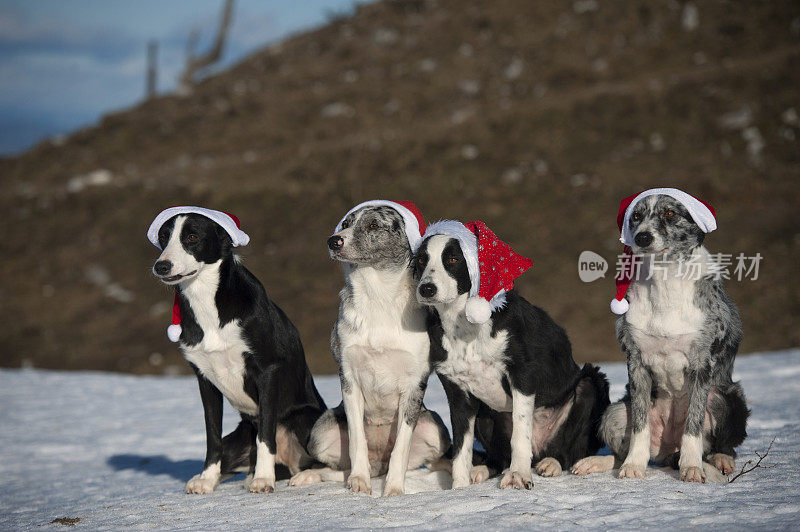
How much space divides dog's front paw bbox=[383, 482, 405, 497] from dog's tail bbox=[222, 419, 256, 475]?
122 cm

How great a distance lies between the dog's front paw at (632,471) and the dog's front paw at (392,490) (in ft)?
4.42

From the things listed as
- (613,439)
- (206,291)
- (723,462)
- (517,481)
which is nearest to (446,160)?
(206,291)

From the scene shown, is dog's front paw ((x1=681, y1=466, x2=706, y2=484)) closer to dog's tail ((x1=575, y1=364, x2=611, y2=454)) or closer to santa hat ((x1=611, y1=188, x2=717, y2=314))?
dog's tail ((x1=575, y1=364, x2=611, y2=454))

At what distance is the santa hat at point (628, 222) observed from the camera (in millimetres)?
4379

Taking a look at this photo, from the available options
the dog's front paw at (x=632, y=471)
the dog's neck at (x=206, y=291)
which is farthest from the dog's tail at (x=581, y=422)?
the dog's neck at (x=206, y=291)

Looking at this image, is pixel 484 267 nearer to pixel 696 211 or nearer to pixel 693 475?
pixel 696 211

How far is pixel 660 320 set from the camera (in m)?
4.38

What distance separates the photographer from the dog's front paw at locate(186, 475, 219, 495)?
4.96 meters

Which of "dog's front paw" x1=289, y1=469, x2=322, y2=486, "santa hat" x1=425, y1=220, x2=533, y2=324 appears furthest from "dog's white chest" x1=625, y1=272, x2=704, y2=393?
"dog's front paw" x1=289, y1=469, x2=322, y2=486

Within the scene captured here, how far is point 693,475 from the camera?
13.9 feet

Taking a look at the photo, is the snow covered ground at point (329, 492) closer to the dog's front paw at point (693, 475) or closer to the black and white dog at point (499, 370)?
the dog's front paw at point (693, 475)

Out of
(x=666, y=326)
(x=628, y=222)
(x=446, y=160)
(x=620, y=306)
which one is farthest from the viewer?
(x=446, y=160)

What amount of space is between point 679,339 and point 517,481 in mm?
1278

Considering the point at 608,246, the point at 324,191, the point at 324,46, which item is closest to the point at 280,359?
the point at 608,246
